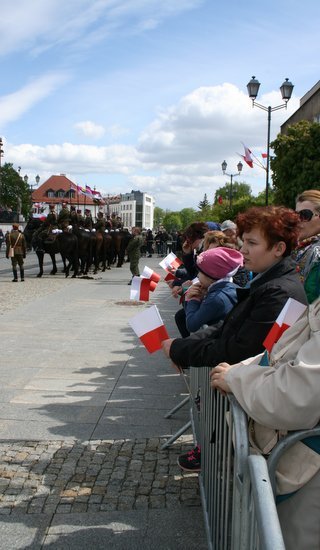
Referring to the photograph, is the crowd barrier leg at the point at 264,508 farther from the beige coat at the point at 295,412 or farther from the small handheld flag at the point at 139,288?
the small handheld flag at the point at 139,288

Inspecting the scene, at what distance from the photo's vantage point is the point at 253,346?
118 inches

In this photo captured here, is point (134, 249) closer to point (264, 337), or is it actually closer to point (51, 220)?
point (51, 220)

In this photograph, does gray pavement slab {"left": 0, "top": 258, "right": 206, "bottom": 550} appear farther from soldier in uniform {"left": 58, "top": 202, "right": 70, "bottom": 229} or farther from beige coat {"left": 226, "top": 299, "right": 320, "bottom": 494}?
soldier in uniform {"left": 58, "top": 202, "right": 70, "bottom": 229}

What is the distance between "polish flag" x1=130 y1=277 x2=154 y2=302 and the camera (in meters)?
5.82

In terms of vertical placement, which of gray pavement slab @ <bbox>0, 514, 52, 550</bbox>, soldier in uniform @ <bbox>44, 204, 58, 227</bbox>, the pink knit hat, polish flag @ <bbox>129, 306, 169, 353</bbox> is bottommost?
gray pavement slab @ <bbox>0, 514, 52, 550</bbox>

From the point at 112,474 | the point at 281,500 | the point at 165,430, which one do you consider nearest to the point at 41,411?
the point at 165,430

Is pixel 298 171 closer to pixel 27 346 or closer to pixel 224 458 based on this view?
pixel 27 346

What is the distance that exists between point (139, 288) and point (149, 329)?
2.15 meters

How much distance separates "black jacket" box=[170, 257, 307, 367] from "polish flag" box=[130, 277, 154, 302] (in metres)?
2.49

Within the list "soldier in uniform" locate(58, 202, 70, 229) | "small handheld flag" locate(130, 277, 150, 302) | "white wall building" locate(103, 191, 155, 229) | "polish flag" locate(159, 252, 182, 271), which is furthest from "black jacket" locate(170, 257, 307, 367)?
"white wall building" locate(103, 191, 155, 229)

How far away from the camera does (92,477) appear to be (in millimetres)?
4164

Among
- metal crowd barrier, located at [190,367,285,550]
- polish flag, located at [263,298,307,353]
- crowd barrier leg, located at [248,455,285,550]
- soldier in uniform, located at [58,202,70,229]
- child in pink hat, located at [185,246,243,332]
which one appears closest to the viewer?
crowd barrier leg, located at [248,455,285,550]

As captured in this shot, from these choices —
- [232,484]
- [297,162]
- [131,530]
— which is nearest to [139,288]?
[131,530]

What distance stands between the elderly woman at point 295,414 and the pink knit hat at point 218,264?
6.81ft
